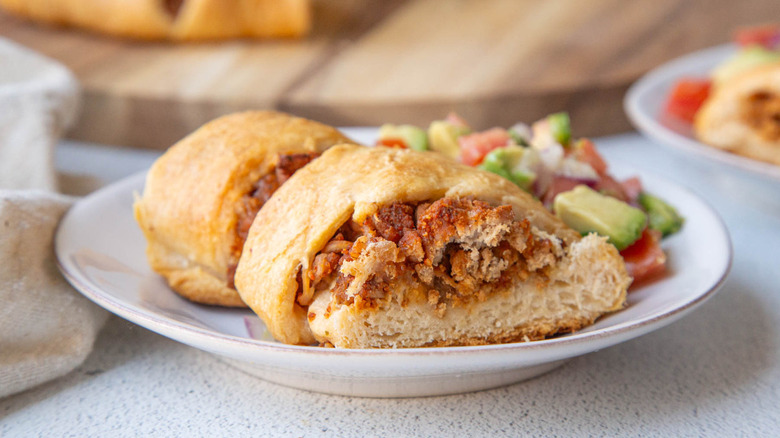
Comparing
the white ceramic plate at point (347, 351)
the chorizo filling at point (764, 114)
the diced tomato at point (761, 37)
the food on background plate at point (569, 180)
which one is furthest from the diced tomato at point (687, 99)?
the food on background plate at point (569, 180)

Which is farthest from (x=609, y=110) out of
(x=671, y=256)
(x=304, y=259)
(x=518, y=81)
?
(x=304, y=259)

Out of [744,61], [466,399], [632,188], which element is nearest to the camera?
[466,399]

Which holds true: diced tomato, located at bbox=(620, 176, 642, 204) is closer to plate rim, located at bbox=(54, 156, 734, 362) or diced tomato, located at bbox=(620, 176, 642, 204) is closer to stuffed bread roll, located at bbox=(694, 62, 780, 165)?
plate rim, located at bbox=(54, 156, 734, 362)

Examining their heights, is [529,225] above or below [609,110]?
above

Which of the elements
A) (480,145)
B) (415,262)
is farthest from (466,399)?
A: (480,145)

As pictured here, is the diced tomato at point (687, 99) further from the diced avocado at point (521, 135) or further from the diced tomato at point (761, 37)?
the diced avocado at point (521, 135)

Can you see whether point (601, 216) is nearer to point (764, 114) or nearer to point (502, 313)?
point (502, 313)

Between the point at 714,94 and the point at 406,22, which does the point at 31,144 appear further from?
the point at 714,94
